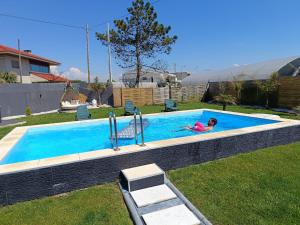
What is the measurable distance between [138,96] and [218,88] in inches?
308

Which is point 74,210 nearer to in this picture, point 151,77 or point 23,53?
point 23,53

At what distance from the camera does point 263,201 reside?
3.56 meters

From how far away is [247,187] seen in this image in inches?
159

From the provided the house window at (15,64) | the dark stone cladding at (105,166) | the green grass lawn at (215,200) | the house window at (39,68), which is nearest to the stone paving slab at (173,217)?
the green grass lawn at (215,200)

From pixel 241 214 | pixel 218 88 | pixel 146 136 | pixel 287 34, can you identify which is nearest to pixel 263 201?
pixel 241 214

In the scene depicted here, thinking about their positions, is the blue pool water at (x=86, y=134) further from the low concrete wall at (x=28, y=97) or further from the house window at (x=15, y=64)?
the house window at (x=15, y=64)

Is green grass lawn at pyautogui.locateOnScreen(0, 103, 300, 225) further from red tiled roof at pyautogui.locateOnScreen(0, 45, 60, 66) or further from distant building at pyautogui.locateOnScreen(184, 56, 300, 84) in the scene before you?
red tiled roof at pyautogui.locateOnScreen(0, 45, 60, 66)

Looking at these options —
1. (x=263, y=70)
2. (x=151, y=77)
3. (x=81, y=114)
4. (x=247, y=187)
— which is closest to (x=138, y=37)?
(x=263, y=70)

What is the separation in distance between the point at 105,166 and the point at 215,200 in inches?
85.8

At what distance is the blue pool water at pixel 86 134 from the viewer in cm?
746

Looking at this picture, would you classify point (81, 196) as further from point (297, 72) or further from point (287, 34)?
point (287, 34)

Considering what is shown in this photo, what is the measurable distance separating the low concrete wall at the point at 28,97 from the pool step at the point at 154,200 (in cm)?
1458

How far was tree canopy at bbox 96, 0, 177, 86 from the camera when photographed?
21047 mm

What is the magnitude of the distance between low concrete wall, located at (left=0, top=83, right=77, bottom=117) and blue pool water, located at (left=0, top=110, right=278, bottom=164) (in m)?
9.01
